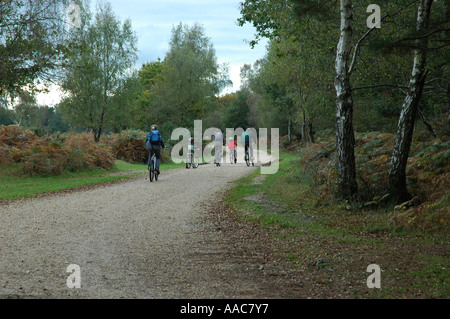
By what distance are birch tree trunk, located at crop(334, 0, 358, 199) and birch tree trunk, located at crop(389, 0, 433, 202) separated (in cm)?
102

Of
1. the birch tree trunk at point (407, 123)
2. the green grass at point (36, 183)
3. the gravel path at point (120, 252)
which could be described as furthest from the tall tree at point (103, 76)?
the birch tree trunk at point (407, 123)

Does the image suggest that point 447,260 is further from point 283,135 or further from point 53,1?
point 283,135

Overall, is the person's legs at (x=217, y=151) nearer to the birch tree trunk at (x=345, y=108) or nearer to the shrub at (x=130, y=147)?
the shrub at (x=130, y=147)

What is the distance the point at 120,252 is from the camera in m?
6.57

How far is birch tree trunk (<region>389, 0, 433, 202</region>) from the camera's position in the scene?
9062 millimetres

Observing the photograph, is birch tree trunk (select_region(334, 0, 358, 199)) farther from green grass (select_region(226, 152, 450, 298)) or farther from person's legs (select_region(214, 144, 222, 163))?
person's legs (select_region(214, 144, 222, 163))

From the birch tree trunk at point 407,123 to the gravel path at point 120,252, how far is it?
14.2ft

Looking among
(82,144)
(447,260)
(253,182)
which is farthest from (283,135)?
(447,260)

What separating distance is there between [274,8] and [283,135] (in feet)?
156

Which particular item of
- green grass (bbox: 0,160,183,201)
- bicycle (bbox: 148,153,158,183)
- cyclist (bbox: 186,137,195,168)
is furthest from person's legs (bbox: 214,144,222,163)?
bicycle (bbox: 148,153,158,183)

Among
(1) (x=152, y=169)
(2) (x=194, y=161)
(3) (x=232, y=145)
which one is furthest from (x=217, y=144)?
(1) (x=152, y=169)

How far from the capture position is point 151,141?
1697cm
